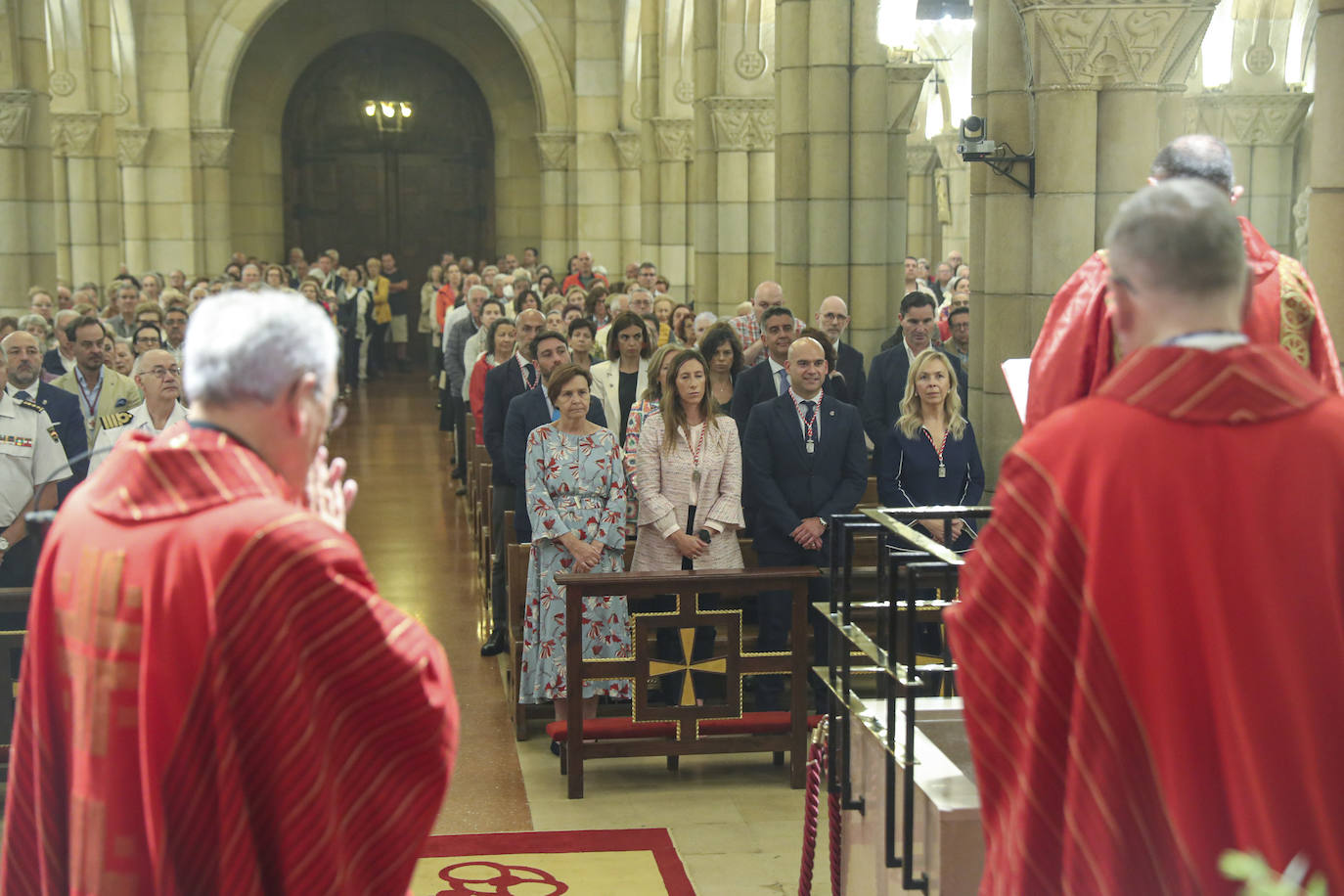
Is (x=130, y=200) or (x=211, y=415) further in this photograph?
(x=130, y=200)

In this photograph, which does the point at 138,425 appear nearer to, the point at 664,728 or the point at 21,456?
the point at 21,456

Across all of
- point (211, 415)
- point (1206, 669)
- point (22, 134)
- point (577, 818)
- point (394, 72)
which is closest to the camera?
point (1206, 669)

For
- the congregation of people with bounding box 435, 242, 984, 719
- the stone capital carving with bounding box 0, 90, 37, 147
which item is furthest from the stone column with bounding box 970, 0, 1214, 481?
the stone capital carving with bounding box 0, 90, 37, 147

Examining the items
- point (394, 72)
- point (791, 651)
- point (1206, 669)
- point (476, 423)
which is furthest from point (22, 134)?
point (394, 72)

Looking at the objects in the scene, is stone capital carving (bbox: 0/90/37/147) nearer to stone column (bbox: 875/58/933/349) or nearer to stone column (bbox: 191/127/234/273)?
stone column (bbox: 875/58/933/349)

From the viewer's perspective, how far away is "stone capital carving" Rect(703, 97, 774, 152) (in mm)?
17078

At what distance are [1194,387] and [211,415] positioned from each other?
1.54m

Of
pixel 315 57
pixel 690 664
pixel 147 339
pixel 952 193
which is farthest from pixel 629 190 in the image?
pixel 690 664

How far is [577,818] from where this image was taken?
6766mm

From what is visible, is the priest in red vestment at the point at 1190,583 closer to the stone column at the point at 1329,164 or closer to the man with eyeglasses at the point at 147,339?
the stone column at the point at 1329,164

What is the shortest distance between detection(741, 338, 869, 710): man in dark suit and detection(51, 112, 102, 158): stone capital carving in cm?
1908

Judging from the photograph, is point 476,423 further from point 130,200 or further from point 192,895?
point 130,200

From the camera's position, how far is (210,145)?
2634cm

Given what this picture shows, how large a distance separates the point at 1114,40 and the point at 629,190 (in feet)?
61.5
